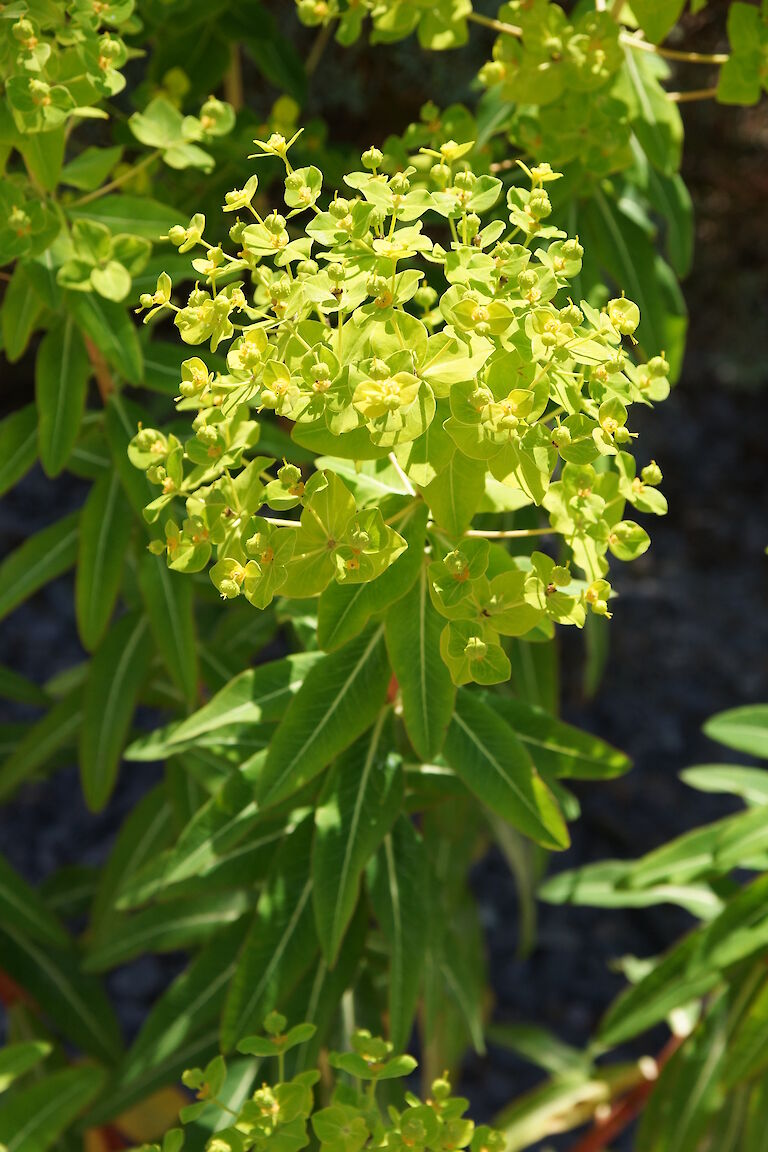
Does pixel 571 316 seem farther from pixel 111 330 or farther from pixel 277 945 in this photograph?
pixel 277 945

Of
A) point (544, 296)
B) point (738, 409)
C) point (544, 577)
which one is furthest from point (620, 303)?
point (738, 409)

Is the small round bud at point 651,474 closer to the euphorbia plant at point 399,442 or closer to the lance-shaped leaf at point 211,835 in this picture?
the euphorbia plant at point 399,442

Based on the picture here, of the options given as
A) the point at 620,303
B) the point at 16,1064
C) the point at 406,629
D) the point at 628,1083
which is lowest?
the point at 628,1083

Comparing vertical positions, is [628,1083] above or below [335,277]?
below

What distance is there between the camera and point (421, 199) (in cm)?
78

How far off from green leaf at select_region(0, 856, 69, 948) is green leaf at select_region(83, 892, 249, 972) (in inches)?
2.2

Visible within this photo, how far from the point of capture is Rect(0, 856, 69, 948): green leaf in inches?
54.2

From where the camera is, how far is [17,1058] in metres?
1.11

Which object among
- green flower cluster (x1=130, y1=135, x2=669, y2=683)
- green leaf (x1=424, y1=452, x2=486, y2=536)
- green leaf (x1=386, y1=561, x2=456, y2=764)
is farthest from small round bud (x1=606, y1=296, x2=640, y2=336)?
green leaf (x1=386, y1=561, x2=456, y2=764)

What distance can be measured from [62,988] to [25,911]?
0.13 m

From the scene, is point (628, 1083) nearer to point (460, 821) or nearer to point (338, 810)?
point (460, 821)

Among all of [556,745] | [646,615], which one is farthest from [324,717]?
[646,615]

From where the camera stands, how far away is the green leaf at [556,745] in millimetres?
1066

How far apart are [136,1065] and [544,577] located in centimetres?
76
